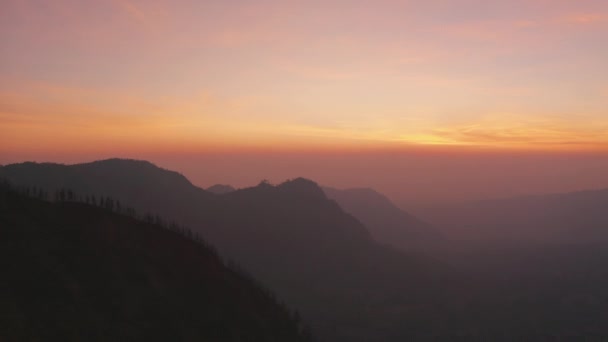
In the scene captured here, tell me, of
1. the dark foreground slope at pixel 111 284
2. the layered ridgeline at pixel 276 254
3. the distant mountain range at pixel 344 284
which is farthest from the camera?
the layered ridgeline at pixel 276 254

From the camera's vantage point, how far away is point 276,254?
593 feet

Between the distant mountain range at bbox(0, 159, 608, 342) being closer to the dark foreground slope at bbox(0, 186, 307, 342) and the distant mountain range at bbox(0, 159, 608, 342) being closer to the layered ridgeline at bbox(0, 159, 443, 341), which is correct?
the layered ridgeline at bbox(0, 159, 443, 341)

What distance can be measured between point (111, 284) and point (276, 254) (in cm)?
14756

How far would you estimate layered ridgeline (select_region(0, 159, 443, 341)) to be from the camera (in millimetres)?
138000

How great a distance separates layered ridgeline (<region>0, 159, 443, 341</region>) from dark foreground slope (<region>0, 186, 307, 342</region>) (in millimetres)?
82637

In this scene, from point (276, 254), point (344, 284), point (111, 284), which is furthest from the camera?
point (344, 284)

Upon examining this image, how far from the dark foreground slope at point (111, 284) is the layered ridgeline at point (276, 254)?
3253 inches

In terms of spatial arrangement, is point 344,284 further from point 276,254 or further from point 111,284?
point 111,284

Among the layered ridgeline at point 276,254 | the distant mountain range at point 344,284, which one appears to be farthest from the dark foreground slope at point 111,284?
the layered ridgeline at point 276,254

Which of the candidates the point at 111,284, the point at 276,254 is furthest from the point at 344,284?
the point at 111,284

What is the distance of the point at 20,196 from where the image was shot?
38.1 meters

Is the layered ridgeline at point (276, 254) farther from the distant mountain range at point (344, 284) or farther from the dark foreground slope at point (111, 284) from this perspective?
the dark foreground slope at point (111, 284)

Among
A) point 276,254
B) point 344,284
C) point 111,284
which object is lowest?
point 344,284

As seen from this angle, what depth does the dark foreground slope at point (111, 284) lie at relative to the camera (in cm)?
2794
